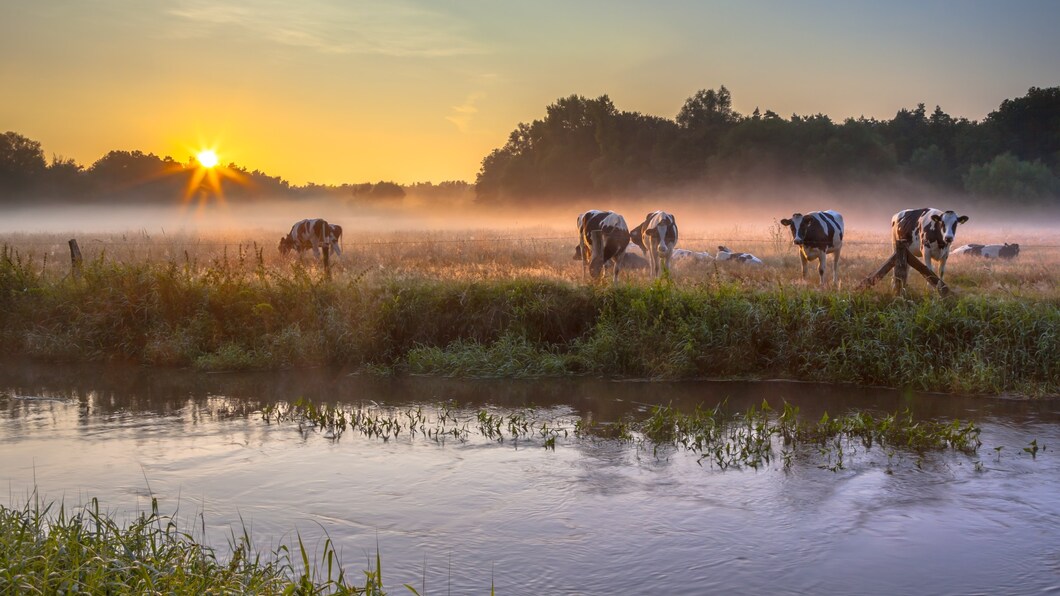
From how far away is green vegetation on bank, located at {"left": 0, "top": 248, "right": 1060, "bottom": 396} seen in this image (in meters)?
11.0

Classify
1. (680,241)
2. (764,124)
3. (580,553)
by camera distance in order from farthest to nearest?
1. (764,124)
2. (680,241)
3. (580,553)

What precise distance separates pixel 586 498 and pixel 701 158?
62110 millimetres

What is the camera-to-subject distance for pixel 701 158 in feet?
219

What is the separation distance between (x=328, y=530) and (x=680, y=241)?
2225 cm

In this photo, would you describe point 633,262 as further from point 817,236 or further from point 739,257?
point 817,236

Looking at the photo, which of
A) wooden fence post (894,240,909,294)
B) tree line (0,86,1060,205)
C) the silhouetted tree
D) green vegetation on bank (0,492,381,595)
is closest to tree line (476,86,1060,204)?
tree line (0,86,1060,205)

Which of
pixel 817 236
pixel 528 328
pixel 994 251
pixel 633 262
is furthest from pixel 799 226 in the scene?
pixel 994 251

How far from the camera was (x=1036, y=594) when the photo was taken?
539cm

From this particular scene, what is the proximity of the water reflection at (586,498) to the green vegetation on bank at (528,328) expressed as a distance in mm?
1002

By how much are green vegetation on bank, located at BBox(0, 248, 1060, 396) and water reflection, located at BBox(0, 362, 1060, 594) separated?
100 centimetres

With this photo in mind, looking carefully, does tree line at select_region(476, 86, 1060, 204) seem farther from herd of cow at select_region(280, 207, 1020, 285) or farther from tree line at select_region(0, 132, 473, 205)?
herd of cow at select_region(280, 207, 1020, 285)

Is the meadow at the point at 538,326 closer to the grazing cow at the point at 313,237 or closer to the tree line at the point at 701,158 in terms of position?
the grazing cow at the point at 313,237

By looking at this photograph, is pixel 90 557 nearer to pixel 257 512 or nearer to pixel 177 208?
pixel 257 512

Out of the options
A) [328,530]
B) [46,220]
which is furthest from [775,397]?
[46,220]
